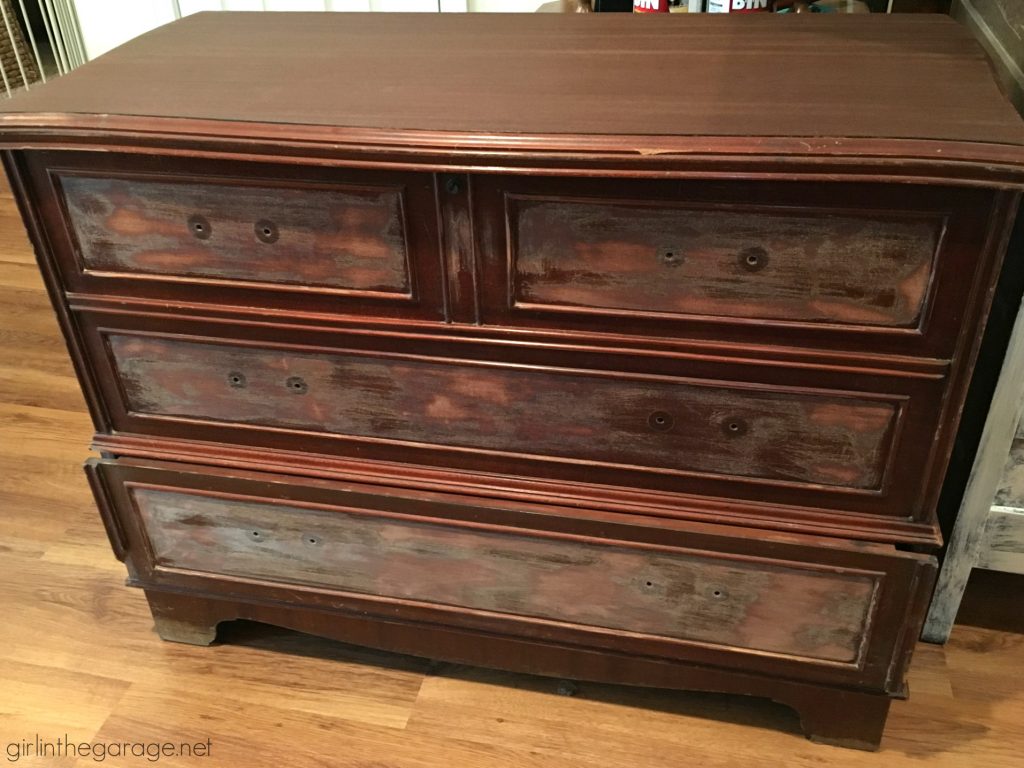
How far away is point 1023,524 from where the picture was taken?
4.49ft

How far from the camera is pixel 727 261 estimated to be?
3.41 ft

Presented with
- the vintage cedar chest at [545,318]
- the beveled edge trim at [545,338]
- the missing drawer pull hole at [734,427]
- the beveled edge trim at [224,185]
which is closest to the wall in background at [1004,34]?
the vintage cedar chest at [545,318]

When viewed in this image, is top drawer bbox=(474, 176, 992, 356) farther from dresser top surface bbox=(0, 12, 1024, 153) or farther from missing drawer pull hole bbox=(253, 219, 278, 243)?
missing drawer pull hole bbox=(253, 219, 278, 243)

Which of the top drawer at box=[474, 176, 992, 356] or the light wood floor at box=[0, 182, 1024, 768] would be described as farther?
the light wood floor at box=[0, 182, 1024, 768]

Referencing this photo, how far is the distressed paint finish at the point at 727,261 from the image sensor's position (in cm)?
100

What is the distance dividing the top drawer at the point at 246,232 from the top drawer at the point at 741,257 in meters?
0.11

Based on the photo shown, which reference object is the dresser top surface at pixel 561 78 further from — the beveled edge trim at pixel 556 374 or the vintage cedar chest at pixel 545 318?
the beveled edge trim at pixel 556 374

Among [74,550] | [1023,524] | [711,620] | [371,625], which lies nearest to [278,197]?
[371,625]

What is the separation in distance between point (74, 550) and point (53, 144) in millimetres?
917

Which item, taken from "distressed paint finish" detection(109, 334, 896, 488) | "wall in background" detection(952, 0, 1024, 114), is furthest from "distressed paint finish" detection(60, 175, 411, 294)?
"wall in background" detection(952, 0, 1024, 114)

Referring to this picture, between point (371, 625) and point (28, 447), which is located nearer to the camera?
point (371, 625)

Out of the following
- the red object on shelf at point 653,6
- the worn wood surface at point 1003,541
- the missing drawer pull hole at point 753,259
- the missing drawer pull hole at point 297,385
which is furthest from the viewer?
the red object on shelf at point 653,6

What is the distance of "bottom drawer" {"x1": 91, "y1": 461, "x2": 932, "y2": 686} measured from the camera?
47.7 inches

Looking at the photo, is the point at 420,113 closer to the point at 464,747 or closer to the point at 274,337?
the point at 274,337
